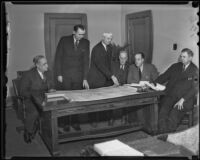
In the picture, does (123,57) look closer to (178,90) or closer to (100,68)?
(100,68)

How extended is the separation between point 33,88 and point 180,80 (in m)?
1.37

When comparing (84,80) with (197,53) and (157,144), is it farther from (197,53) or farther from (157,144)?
(197,53)

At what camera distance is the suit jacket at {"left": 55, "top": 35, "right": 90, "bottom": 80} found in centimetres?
260

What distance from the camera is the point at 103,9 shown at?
2.56m

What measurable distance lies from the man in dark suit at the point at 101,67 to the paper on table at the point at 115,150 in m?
0.45

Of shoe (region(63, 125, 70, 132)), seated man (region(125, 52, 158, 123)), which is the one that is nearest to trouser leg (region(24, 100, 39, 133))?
shoe (region(63, 125, 70, 132))

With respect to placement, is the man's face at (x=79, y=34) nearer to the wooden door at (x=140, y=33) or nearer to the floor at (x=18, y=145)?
the wooden door at (x=140, y=33)

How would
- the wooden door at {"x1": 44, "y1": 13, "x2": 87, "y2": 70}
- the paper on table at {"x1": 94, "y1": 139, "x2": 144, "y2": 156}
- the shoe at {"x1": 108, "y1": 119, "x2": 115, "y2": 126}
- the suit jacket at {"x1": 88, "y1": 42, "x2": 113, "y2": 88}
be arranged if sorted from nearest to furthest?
the paper on table at {"x1": 94, "y1": 139, "x2": 144, "y2": 156} → the wooden door at {"x1": 44, "y1": 13, "x2": 87, "y2": 70} → the suit jacket at {"x1": 88, "y1": 42, "x2": 113, "y2": 88} → the shoe at {"x1": 108, "y1": 119, "x2": 115, "y2": 126}

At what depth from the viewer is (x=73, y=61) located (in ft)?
8.64

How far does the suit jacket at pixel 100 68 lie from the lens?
8.68 ft

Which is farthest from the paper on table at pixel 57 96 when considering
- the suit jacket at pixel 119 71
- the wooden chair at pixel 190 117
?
the wooden chair at pixel 190 117

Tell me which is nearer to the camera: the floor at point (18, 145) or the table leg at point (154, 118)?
the floor at point (18, 145)

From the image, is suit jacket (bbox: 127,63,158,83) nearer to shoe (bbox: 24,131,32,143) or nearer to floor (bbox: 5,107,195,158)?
floor (bbox: 5,107,195,158)

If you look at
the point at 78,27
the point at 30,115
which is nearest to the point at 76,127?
the point at 30,115
